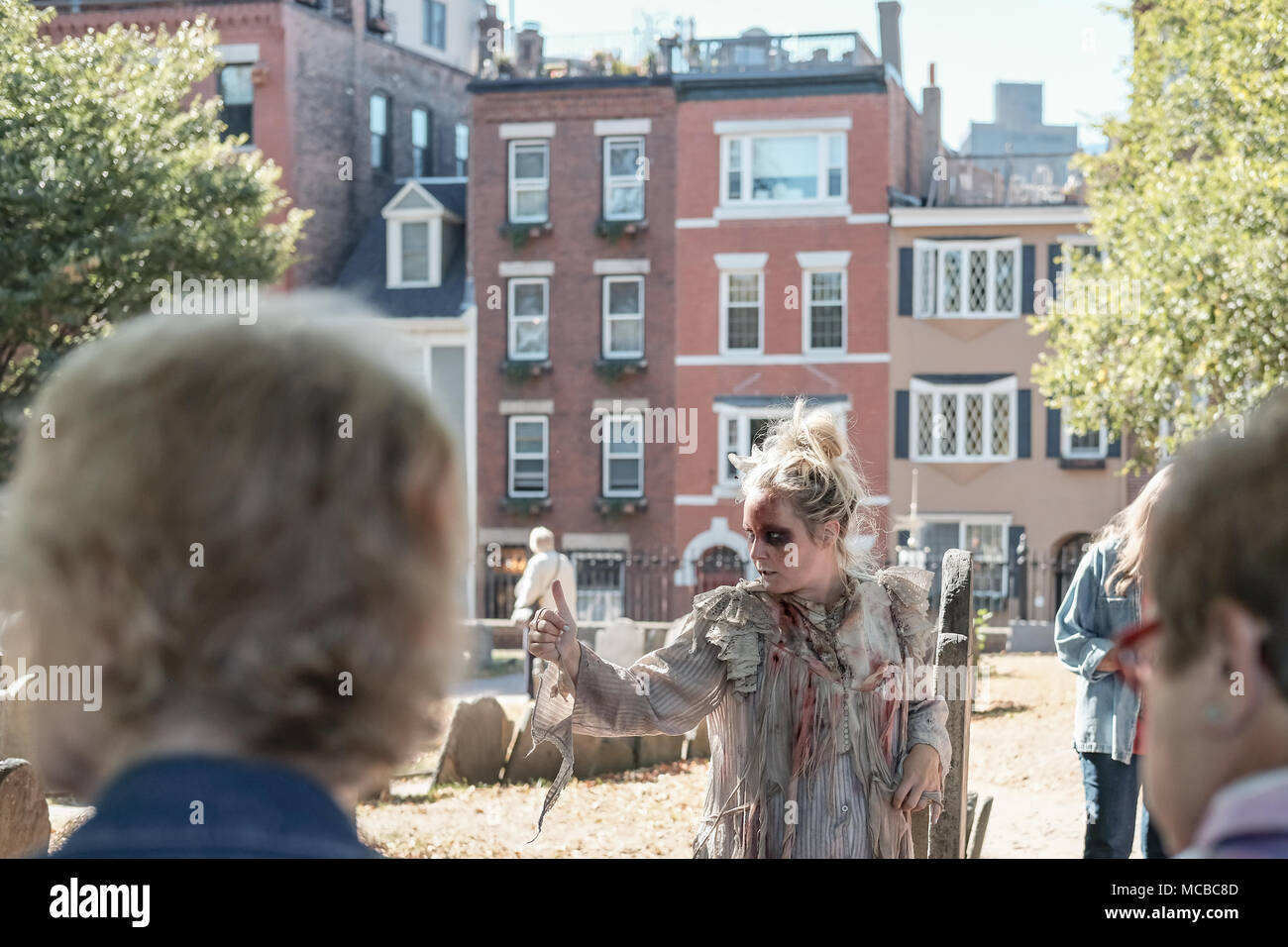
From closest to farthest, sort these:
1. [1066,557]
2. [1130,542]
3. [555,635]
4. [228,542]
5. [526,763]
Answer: [228,542]
[555,635]
[1130,542]
[526,763]
[1066,557]

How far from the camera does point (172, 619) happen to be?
1271 mm

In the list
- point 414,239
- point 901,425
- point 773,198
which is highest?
point 773,198

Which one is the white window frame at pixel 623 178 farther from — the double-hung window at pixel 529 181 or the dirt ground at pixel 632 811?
the dirt ground at pixel 632 811

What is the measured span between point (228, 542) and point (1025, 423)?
30.0 m

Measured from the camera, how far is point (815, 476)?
3.80 metres

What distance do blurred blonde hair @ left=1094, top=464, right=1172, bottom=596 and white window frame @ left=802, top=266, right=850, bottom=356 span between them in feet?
83.5

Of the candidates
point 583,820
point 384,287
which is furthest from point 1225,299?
point 384,287

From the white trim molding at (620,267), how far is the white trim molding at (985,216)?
5.50 meters

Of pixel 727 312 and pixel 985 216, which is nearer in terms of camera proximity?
pixel 985 216

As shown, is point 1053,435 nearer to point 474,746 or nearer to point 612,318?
point 612,318

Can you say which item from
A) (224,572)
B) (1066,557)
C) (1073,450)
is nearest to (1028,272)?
(1073,450)

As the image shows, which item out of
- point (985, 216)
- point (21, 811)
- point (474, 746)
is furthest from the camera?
point (985, 216)

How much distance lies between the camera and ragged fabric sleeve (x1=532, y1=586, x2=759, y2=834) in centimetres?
359
